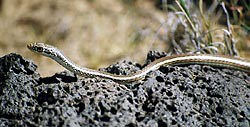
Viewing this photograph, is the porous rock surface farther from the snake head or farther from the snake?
the snake head

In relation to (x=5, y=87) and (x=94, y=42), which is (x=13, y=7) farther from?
(x=5, y=87)

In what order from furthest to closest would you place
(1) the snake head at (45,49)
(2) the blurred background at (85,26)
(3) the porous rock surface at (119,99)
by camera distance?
(2) the blurred background at (85,26), (1) the snake head at (45,49), (3) the porous rock surface at (119,99)

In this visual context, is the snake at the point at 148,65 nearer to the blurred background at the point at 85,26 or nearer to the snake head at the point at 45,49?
the snake head at the point at 45,49

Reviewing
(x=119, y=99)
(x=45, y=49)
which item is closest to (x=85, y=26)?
(x=45, y=49)

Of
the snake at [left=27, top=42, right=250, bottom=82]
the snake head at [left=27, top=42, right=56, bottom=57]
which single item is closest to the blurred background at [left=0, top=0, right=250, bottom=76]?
the snake at [left=27, top=42, right=250, bottom=82]

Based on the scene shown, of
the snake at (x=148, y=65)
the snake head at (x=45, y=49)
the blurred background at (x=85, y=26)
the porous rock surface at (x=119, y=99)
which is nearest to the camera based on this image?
the porous rock surface at (x=119, y=99)

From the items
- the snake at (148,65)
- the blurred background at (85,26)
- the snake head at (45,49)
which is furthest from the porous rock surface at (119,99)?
the blurred background at (85,26)
